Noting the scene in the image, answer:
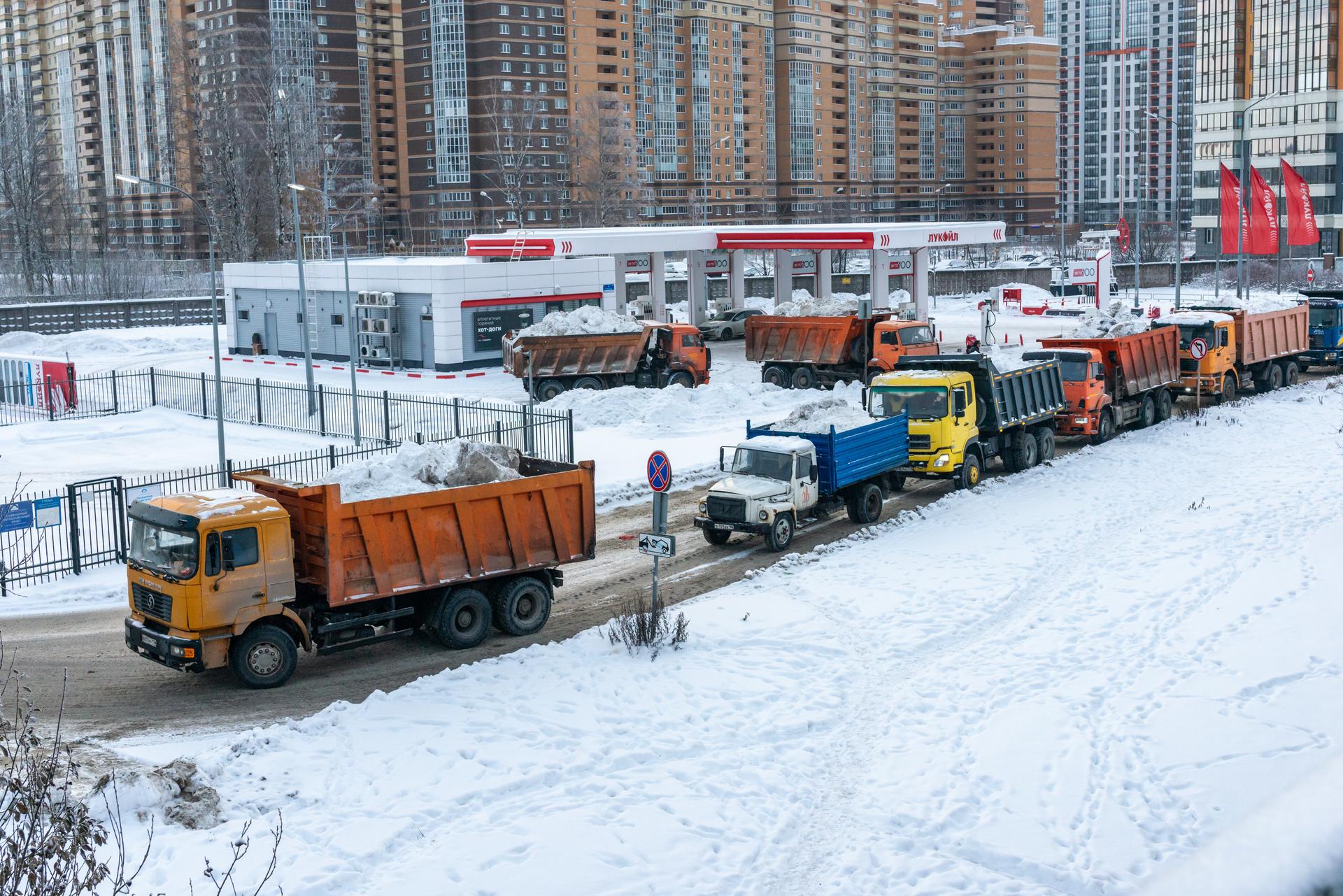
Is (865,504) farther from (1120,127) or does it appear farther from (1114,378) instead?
(1120,127)

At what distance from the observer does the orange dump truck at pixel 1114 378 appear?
102 feet

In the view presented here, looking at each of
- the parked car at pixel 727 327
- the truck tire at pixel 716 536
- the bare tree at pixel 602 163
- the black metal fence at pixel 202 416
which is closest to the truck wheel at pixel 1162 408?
the black metal fence at pixel 202 416

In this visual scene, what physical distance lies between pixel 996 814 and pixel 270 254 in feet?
274

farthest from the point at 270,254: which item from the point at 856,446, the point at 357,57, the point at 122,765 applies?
the point at 122,765

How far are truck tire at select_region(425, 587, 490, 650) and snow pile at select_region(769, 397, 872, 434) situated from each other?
821cm

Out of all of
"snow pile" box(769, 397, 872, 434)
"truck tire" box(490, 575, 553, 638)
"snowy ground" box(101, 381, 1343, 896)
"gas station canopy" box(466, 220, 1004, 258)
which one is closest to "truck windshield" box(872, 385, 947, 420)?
"snow pile" box(769, 397, 872, 434)

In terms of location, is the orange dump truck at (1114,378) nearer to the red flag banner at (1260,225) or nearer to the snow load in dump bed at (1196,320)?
the snow load in dump bed at (1196,320)

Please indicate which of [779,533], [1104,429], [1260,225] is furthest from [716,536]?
[1260,225]

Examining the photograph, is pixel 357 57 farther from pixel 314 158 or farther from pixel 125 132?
pixel 314 158

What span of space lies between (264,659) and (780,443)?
1010 centimetres

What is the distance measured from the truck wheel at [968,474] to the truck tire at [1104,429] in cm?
620

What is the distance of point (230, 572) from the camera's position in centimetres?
1562

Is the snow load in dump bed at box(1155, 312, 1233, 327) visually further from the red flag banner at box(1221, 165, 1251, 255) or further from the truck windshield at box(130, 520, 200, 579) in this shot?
the truck windshield at box(130, 520, 200, 579)

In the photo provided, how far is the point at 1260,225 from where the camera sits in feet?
177
